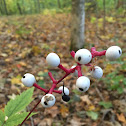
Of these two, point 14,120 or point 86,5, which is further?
point 86,5

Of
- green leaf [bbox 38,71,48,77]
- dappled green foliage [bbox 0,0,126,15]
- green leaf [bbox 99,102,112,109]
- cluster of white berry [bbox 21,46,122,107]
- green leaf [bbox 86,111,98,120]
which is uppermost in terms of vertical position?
dappled green foliage [bbox 0,0,126,15]

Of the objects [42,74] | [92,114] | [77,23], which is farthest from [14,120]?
[77,23]

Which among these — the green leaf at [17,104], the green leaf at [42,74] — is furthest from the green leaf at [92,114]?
the green leaf at [17,104]

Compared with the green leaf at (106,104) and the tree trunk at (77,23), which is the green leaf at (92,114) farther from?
the tree trunk at (77,23)

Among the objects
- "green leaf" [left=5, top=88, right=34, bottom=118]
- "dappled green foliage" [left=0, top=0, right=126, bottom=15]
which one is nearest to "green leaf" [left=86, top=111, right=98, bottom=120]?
"green leaf" [left=5, top=88, right=34, bottom=118]

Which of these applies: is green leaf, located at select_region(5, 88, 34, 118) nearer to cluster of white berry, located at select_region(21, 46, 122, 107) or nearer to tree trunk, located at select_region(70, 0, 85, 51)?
cluster of white berry, located at select_region(21, 46, 122, 107)

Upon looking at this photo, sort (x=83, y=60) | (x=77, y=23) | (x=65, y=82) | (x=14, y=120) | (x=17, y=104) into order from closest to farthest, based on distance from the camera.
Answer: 1. (x=83, y=60)
2. (x=14, y=120)
3. (x=17, y=104)
4. (x=65, y=82)
5. (x=77, y=23)

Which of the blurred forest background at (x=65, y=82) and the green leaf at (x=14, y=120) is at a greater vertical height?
the green leaf at (x=14, y=120)

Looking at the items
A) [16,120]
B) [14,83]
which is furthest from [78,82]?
[14,83]

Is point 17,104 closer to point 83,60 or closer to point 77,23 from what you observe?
point 83,60
